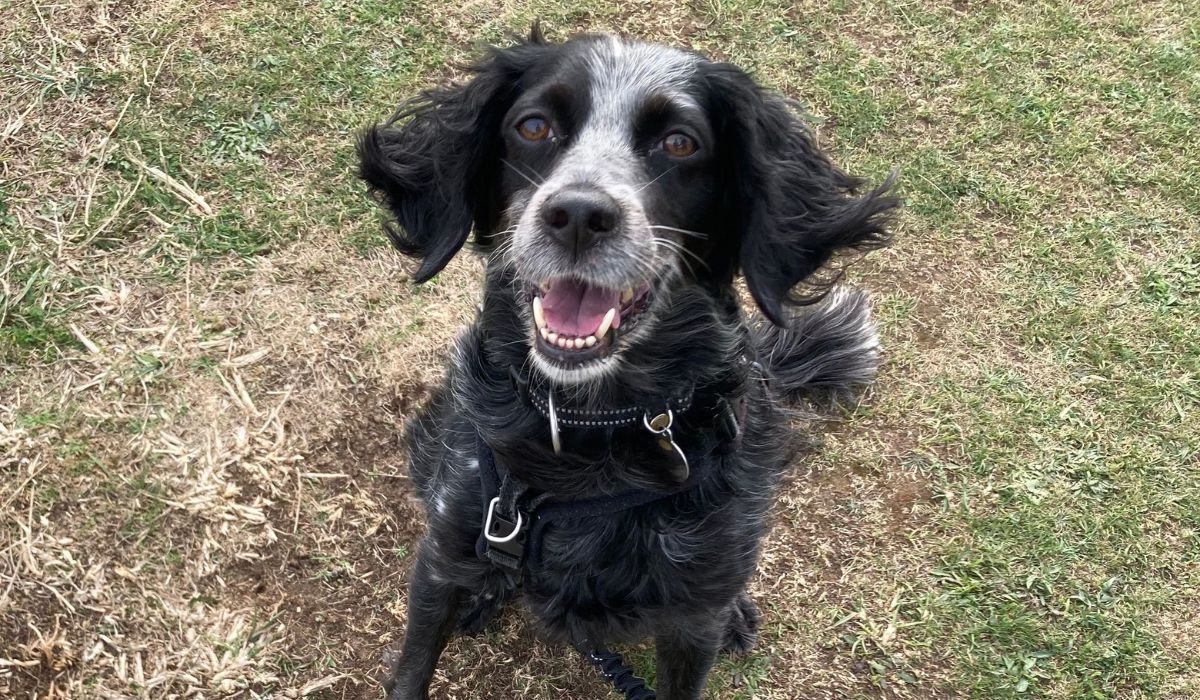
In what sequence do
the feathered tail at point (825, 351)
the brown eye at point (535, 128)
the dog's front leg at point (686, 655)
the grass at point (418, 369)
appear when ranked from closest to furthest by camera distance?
1. the brown eye at point (535, 128)
2. the dog's front leg at point (686, 655)
3. the grass at point (418, 369)
4. the feathered tail at point (825, 351)

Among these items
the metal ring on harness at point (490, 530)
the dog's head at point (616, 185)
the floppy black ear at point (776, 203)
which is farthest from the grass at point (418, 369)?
the floppy black ear at point (776, 203)

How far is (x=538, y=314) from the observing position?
2.22m

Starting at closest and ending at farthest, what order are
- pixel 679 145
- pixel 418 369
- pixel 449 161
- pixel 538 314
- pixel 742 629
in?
pixel 538 314, pixel 679 145, pixel 449 161, pixel 742 629, pixel 418 369

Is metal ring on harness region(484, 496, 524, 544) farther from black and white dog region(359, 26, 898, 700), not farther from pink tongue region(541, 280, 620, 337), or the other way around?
pink tongue region(541, 280, 620, 337)

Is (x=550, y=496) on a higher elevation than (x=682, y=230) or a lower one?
lower

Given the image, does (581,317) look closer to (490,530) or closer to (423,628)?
(490,530)

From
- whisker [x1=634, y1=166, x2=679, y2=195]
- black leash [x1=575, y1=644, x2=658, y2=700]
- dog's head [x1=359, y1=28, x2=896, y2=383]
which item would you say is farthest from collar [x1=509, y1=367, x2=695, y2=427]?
black leash [x1=575, y1=644, x2=658, y2=700]

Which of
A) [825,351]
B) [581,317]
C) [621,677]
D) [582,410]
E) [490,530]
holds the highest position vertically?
[581,317]

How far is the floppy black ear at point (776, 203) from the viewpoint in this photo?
7.76ft

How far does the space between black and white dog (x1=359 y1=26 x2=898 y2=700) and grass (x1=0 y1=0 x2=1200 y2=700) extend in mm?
890

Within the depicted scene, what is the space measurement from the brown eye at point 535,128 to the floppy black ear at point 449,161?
0.14m

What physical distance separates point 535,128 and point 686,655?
5.52 feet

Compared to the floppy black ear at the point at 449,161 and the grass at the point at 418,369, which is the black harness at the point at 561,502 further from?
the grass at the point at 418,369

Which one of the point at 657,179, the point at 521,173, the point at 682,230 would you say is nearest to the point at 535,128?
the point at 521,173
